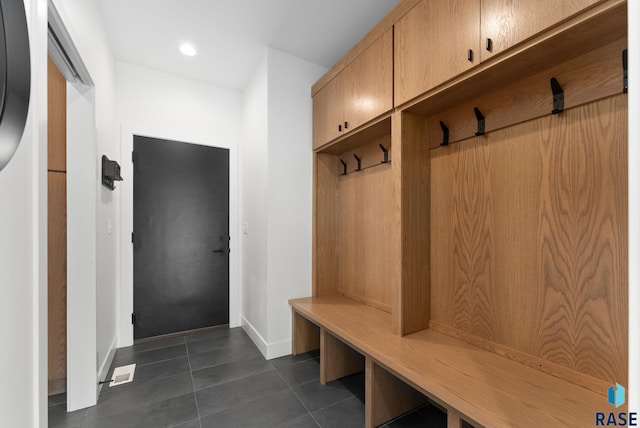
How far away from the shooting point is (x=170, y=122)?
2943 mm

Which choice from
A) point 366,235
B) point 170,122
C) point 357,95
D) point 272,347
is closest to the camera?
point 357,95

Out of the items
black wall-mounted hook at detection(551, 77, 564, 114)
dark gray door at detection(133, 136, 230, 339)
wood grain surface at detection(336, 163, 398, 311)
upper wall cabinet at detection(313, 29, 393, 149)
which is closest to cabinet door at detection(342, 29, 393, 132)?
upper wall cabinet at detection(313, 29, 393, 149)

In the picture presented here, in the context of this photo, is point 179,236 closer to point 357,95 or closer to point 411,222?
point 357,95

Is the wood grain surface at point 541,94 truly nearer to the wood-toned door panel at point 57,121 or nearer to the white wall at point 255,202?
the white wall at point 255,202

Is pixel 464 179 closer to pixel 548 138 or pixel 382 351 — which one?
pixel 548 138

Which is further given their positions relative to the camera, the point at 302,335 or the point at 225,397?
the point at 302,335

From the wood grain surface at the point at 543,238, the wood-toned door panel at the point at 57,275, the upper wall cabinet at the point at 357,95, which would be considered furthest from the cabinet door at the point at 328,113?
the wood-toned door panel at the point at 57,275

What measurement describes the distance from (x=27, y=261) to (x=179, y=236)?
2.03 m

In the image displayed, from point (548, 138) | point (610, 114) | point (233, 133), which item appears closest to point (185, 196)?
point (233, 133)

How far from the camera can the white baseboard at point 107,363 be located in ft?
6.69

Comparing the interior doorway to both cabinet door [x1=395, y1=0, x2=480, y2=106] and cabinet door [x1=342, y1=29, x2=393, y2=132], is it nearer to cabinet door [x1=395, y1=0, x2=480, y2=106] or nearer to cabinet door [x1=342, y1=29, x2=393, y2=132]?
cabinet door [x1=342, y1=29, x2=393, y2=132]

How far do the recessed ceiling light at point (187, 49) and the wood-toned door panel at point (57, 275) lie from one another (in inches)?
56.8

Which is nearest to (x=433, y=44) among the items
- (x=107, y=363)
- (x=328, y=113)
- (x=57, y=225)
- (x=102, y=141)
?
(x=328, y=113)
